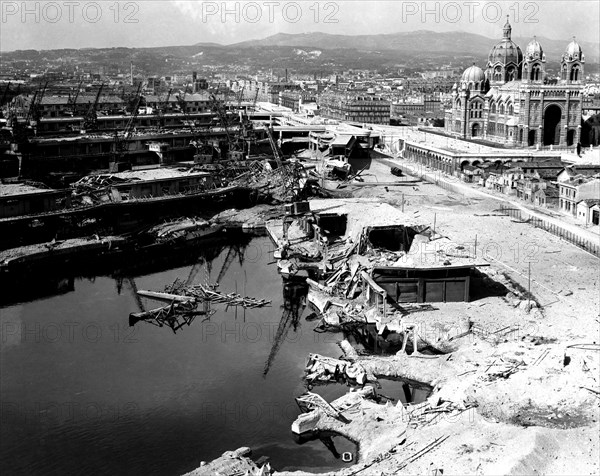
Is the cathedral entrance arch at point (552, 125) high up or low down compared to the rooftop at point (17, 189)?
up

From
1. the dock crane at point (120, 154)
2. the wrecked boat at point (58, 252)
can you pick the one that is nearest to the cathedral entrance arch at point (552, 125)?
the dock crane at point (120, 154)

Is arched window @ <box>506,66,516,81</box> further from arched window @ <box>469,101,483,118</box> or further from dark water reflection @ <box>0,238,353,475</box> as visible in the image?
dark water reflection @ <box>0,238,353,475</box>

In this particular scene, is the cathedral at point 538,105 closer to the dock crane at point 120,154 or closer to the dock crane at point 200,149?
the dock crane at point 200,149

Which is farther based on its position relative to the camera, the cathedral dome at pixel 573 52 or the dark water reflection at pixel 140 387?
the cathedral dome at pixel 573 52

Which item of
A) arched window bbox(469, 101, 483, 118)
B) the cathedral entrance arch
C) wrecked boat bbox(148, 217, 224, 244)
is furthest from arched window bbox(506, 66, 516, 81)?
wrecked boat bbox(148, 217, 224, 244)

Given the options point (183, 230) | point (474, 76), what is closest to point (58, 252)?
point (183, 230)

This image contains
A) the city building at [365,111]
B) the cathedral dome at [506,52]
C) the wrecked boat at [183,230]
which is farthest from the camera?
the city building at [365,111]
